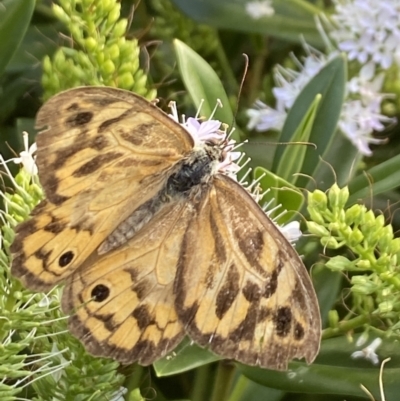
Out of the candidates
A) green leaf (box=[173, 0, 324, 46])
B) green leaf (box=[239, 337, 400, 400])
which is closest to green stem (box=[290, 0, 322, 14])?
green leaf (box=[173, 0, 324, 46])

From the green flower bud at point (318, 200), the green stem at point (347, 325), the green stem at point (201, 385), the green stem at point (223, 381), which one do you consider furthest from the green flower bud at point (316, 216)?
the green stem at point (201, 385)

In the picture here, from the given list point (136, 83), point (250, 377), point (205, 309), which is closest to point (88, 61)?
point (136, 83)

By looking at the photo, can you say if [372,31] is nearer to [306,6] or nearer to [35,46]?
[306,6]

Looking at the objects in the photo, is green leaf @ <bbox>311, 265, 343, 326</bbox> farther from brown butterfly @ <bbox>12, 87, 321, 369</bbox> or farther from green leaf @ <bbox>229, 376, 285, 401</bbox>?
brown butterfly @ <bbox>12, 87, 321, 369</bbox>

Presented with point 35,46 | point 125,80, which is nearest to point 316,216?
point 125,80

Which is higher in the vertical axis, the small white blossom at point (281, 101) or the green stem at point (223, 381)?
the small white blossom at point (281, 101)

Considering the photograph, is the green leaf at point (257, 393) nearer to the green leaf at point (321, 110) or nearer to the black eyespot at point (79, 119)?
the green leaf at point (321, 110)

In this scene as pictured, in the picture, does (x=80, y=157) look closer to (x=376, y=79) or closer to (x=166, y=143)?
(x=166, y=143)
